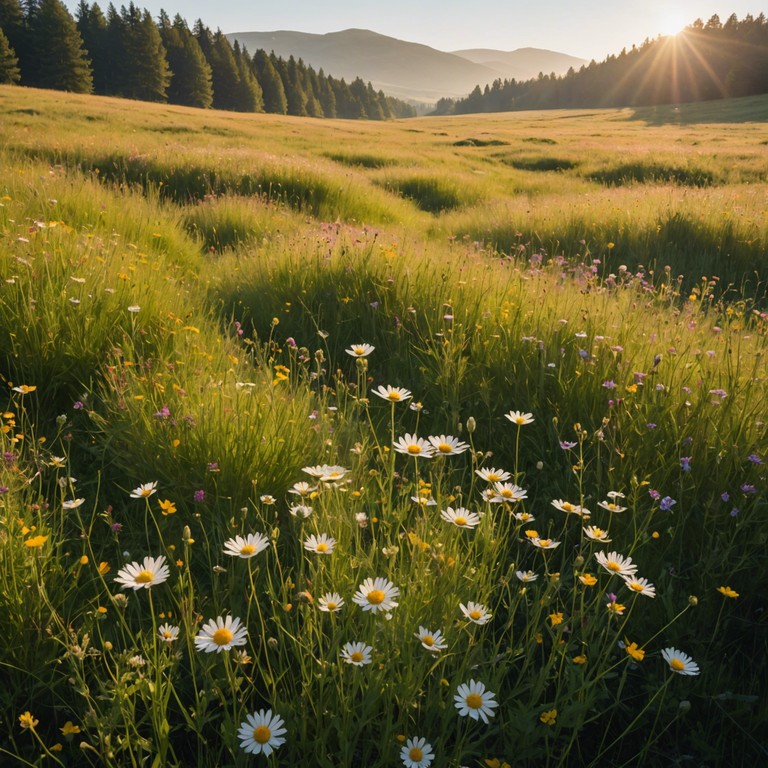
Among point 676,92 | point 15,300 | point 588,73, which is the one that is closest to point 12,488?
point 15,300

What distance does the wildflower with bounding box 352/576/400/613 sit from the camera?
160cm

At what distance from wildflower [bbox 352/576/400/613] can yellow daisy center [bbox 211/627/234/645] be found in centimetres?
34

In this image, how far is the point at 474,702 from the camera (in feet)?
5.02

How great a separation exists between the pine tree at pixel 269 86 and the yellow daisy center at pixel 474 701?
91.7 meters

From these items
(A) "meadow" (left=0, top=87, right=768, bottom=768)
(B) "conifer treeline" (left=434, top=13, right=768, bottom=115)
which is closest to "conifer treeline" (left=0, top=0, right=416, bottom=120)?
(B) "conifer treeline" (left=434, top=13, right=768, bottom=115)

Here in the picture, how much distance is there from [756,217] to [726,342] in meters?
5.63

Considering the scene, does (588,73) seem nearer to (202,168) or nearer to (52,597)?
(202,168)

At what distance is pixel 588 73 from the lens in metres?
118

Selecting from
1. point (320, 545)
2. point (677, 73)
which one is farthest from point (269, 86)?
point (320, 545)

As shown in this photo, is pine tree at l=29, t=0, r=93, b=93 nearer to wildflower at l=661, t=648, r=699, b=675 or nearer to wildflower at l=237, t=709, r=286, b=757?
wildflower at l=237, t=709, r=286, b=757

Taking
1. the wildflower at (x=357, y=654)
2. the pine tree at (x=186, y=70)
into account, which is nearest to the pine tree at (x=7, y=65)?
the pine tree at (x=186, y=70)

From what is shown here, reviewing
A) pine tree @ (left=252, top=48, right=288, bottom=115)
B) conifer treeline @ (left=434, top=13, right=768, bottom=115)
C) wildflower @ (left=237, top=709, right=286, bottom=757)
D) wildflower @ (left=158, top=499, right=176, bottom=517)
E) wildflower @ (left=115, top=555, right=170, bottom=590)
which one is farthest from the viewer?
pine tree @ (left=252, top=48, right=288, bottom=115)

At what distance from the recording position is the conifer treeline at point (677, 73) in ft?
262

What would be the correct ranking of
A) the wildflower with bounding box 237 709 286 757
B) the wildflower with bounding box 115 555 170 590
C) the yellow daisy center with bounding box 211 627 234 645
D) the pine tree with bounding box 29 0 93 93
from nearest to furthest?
1. the wildflower with bounding box 237 709 286 757
2. the yellow daisy center with bounding box 211 627 234 645
3. the wildflower with bounding box 115 555 170 590
4. the pine tree with bounding box 29 0 93 93
